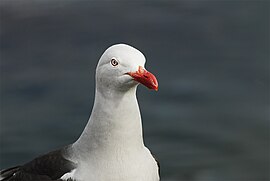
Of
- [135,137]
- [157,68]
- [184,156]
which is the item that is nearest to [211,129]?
[184,156]

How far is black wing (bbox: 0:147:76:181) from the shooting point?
2963 mm

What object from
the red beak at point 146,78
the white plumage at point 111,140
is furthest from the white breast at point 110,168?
the red beak at point 146,78

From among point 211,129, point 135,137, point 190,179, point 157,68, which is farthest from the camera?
point 157,68

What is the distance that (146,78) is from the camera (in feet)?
8.61

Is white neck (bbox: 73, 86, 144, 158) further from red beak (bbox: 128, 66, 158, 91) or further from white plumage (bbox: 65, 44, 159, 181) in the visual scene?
red beak (bbox: 128, 66, 158, 91)

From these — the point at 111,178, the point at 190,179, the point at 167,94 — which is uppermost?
the point at 167,94

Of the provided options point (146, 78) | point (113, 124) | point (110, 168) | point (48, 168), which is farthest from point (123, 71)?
point (48, 168)

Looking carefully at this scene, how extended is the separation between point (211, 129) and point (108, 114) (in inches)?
89.1

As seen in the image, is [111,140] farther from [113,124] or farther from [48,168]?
[48,168]

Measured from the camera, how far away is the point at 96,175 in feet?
9.50

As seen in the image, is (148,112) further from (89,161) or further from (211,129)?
(89,161)

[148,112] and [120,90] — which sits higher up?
[148,112]

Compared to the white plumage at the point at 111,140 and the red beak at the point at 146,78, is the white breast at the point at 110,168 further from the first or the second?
the red beak at the point at 146,78

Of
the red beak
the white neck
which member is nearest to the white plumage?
the white neck
